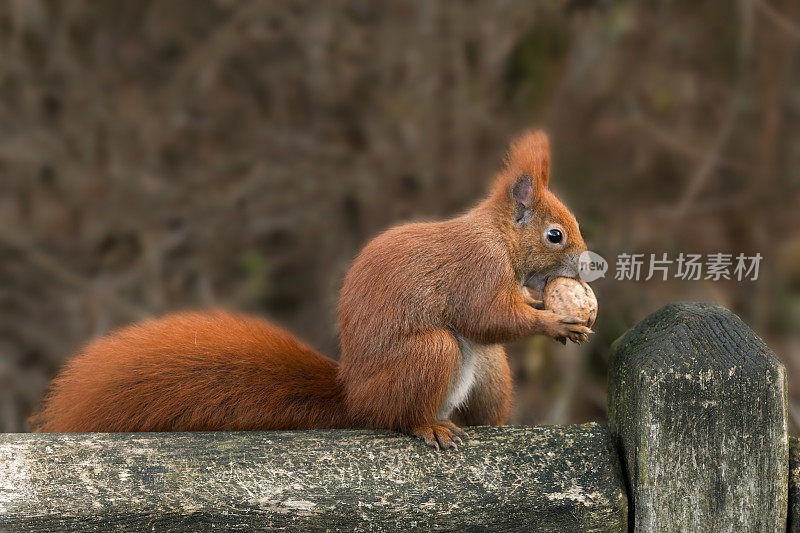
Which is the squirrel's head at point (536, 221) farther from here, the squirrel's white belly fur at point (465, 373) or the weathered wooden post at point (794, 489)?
the weathered wooden post at point (794, 489)

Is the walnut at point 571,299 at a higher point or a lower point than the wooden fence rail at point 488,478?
higher

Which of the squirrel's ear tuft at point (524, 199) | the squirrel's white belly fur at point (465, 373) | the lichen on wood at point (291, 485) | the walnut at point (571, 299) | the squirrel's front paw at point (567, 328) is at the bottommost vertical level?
the lichen on wood at point (291, 485)

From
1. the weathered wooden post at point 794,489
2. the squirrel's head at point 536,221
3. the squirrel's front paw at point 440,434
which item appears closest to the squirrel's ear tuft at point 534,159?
the squirrel's head at point 536,221

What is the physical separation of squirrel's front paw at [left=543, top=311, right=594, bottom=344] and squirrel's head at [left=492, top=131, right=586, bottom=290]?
13 cm

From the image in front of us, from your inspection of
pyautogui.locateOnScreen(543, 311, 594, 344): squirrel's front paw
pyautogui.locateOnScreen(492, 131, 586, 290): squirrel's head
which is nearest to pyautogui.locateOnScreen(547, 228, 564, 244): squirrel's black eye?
pyautogui.locateOnScreen(492, 131, 586, 290): squirrel's head

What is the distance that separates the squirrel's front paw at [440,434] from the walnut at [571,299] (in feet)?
0.79

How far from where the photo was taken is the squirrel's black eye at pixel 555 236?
1355 millimetres

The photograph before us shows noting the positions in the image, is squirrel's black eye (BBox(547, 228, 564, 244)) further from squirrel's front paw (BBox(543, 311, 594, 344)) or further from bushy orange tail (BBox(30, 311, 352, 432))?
bushy orange tail (BBox(30, 311, 352, 432))

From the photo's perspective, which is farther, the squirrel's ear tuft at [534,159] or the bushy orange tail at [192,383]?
the squirrel's ear tuft at [534,159]

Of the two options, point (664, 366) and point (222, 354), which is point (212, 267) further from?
point (664, 366)

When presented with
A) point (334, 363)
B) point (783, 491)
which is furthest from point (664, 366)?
point (334, 363)

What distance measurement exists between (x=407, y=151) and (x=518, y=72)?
543mm

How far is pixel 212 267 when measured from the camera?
10.5 ft

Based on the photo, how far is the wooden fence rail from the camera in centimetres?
115
